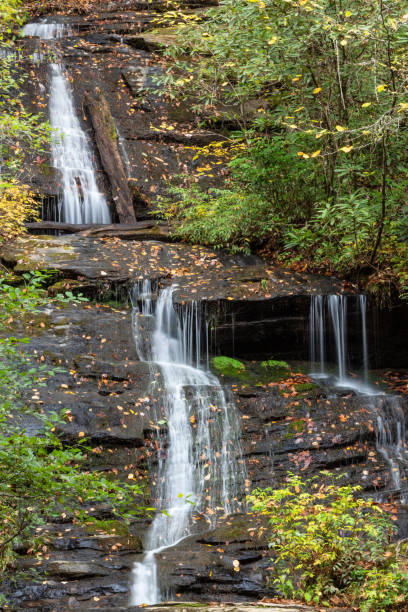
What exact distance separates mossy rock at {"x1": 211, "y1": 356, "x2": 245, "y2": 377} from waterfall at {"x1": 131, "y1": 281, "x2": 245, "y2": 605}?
21cm

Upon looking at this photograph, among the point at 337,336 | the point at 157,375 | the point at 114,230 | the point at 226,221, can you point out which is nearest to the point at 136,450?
the point at 157,375

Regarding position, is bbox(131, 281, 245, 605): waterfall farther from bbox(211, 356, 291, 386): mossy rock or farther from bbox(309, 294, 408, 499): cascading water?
bbox(309, 294, 408, 499): cascading water

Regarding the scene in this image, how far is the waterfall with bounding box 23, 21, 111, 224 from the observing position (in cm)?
1241

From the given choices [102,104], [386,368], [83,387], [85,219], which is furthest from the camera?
[102,104]

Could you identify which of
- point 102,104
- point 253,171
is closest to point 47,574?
point 253,171

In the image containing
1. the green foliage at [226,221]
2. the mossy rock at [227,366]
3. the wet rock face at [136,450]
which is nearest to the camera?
the wet rock face at [136,450]

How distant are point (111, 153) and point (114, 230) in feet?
9.66

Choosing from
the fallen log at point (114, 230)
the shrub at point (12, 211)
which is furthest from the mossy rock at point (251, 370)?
the shrub at point (12, 211)

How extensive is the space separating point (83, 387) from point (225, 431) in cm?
203

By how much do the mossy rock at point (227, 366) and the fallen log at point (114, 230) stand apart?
11.7 feet

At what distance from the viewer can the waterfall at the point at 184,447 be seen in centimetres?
642

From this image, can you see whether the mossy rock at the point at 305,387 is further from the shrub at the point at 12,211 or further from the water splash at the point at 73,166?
the water splash at the point at 73,166

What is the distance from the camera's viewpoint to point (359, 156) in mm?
10258

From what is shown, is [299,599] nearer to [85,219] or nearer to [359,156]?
[359,156]
